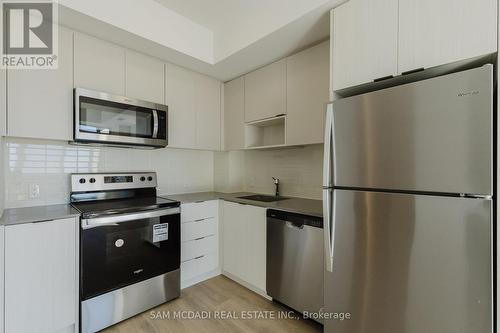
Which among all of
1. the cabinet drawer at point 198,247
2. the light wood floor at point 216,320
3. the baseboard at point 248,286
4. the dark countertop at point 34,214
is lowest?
the light wood floor at point 216,320

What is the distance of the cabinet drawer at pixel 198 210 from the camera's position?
229 cm

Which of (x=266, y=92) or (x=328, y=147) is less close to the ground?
(x=266, y=92)

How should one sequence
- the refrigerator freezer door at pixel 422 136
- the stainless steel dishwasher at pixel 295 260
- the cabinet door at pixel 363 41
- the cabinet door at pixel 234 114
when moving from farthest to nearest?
the cabinet door at pixel 234 114 → the stainless steel dishwasher at pixel 295 260 → the cabinet door at pixel 363 41 → the refrigerator freezer door at pixel 422 136

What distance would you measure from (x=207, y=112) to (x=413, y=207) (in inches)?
88.8

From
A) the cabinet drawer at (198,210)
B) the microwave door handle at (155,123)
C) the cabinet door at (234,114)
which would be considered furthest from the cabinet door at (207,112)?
the cabinet drawer at (198,210)

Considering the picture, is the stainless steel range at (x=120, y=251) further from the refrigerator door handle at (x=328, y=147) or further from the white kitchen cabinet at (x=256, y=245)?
the refrigerator door handle at (x=328, y=147)

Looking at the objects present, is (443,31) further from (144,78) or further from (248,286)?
(248,286)

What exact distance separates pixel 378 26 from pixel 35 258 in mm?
2465

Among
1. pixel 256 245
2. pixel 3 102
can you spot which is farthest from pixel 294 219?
pixel 3 102

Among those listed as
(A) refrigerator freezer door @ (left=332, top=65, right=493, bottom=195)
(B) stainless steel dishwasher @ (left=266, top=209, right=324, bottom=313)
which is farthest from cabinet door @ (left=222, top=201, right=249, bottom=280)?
(A) refrigerator freezer door @ (left=332, top=65, right=493, bottom=195)

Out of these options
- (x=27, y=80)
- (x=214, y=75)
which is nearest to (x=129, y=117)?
(x=27, y=80)

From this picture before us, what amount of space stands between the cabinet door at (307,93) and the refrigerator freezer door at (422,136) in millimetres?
653

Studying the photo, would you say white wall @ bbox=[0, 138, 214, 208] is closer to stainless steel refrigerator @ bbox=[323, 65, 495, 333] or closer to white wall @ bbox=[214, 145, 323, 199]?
white wall @ bbox=[214, 145, 323, 199]

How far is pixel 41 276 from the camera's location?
1.49 metres
